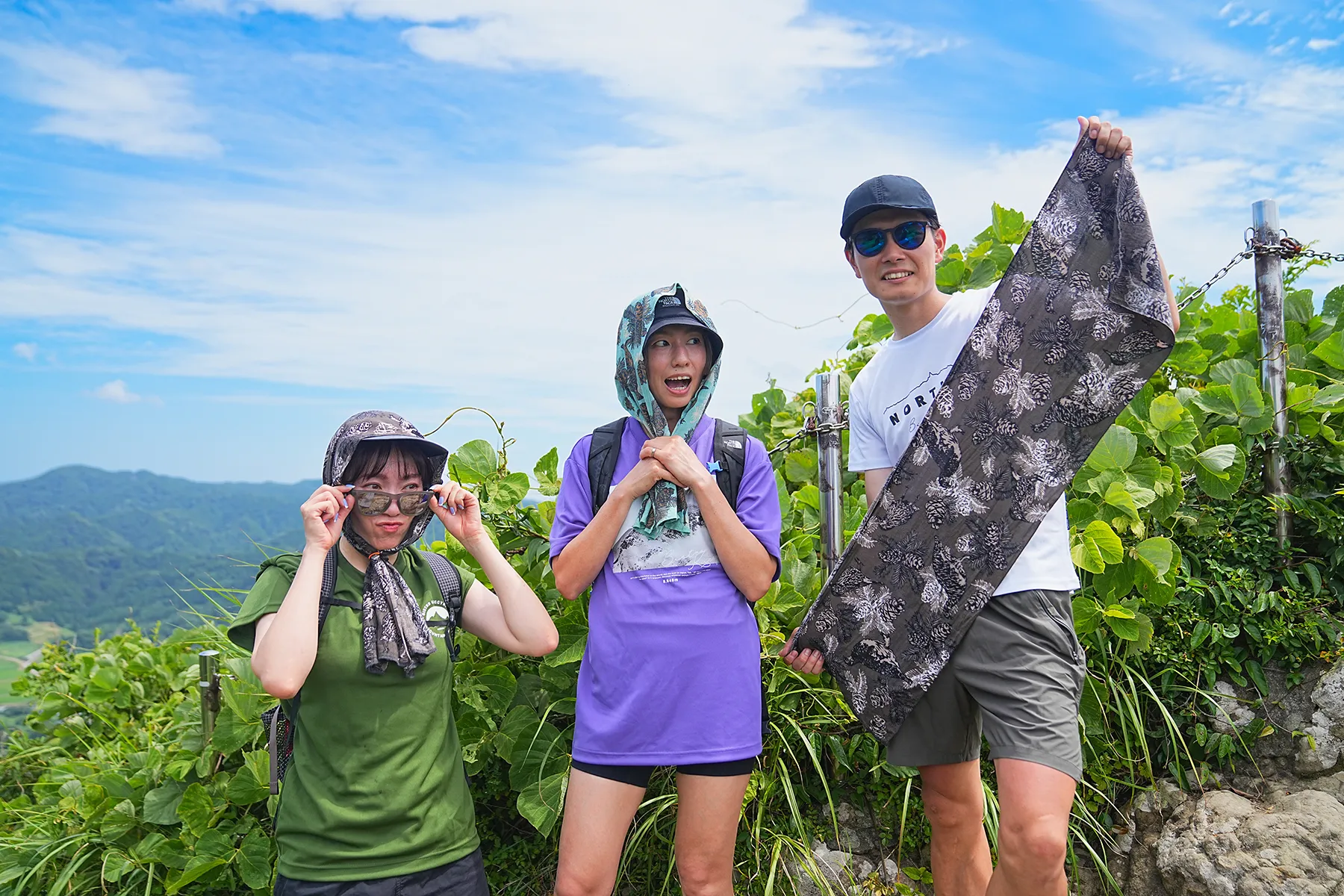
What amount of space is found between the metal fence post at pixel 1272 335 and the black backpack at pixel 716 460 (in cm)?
297

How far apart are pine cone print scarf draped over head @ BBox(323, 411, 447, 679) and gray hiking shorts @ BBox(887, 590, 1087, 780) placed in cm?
142

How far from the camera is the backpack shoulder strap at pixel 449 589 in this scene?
2.53 meters

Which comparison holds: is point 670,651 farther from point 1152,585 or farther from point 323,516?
point 1152,585

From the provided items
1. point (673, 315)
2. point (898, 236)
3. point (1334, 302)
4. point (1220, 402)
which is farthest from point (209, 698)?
point (1334, 302)

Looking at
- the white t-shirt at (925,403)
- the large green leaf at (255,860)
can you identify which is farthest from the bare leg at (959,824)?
the large green leaf at (255,860)

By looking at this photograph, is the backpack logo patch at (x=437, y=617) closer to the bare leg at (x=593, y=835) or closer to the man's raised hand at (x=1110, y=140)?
the bare leg at (x=593, y=835)

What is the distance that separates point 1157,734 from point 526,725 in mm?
2554

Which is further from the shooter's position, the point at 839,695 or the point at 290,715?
the point at 839,695

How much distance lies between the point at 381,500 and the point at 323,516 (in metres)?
0.16

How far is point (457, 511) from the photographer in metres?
2.49

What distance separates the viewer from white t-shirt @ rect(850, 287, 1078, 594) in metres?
2.64

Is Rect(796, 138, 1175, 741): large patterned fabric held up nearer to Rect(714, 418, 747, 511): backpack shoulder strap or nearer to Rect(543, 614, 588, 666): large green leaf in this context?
Rect(714, 418, 747, 511): backpack shoulder strap

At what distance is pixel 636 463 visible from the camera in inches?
99.9

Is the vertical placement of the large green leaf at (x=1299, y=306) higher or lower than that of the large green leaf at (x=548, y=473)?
higher
